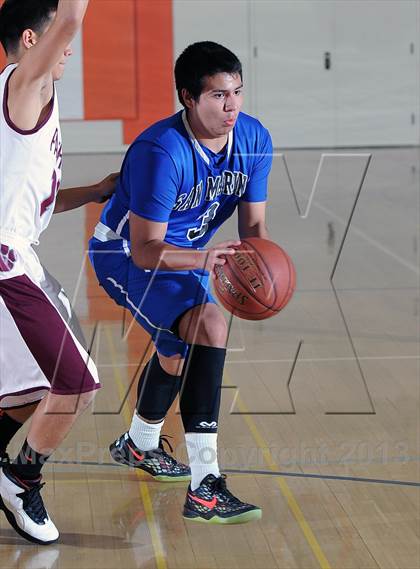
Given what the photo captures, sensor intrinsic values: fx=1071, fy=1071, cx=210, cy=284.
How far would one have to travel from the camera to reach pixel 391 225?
8008 millimetres

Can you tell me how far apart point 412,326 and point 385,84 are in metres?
7.45

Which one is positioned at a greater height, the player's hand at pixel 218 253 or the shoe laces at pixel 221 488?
the player's hand at pixel 218 253

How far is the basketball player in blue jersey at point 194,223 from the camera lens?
2900 millimetres

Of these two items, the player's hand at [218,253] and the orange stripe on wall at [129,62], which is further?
the orange stripe on wall at [129,62]

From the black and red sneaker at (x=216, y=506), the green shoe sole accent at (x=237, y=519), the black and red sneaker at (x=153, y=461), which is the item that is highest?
the black and red sneaker at (x=216, y=506)

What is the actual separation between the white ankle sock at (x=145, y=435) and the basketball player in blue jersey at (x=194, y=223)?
13.7 inches

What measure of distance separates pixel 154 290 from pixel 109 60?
8791 millimetres

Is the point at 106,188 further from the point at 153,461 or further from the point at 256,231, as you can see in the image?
the point at 153,461

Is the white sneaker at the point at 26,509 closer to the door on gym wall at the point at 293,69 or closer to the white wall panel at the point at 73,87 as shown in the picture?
the white wall panel at the point at 73,87

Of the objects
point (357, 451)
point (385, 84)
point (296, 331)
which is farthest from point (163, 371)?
point (385, 84)

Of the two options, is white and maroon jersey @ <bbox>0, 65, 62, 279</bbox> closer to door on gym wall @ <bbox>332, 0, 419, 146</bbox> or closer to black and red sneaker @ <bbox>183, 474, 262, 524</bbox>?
black and red sneaker @ <bbox>183, 474, 262, 524</bbox>

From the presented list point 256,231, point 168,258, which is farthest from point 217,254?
point 256,231

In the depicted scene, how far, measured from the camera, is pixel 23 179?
8.58 feet

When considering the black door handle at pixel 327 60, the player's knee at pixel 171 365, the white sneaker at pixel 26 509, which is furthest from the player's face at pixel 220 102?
the black door handle at pixel 327 60
